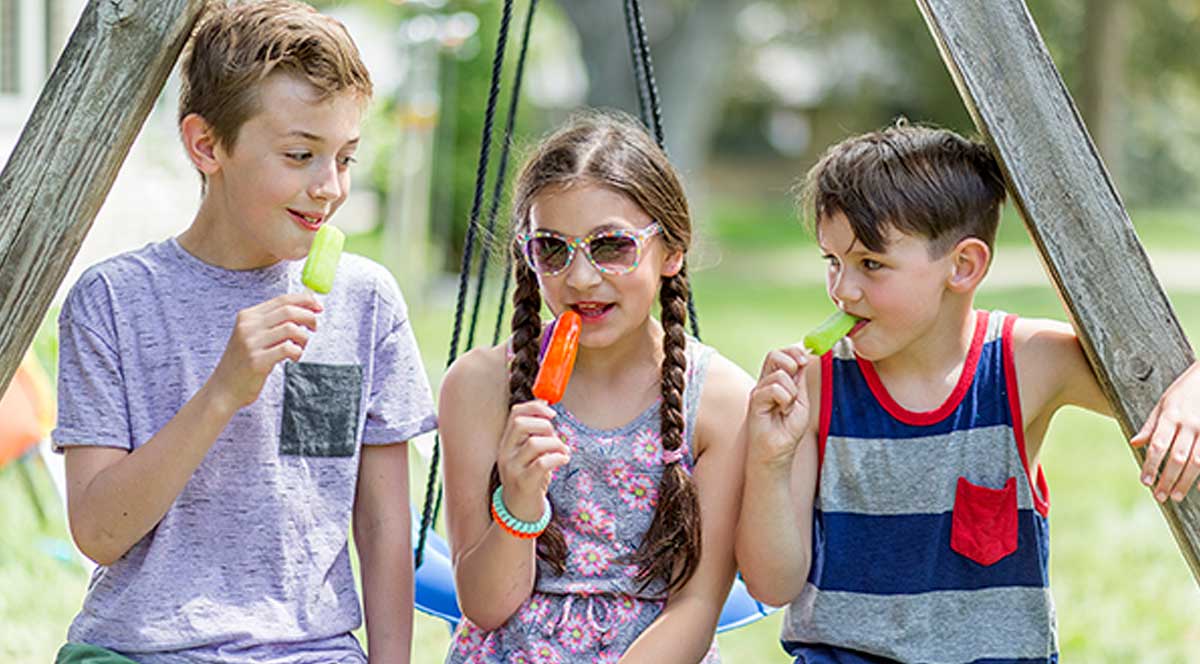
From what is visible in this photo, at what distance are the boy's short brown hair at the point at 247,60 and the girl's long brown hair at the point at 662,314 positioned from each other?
0.46 meters

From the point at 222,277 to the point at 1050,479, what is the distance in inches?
259

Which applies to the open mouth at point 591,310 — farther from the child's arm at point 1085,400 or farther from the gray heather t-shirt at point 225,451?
the child's arm at point 1085,400

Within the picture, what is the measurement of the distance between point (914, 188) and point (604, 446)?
0.86 meters

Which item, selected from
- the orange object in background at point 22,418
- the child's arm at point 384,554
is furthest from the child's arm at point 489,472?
the orange object in background at point 22,418

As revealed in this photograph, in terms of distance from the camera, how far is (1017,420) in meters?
3.13

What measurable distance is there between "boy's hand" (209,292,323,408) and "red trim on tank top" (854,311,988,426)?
1.23 m

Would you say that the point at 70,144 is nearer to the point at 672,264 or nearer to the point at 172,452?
the point at 172,452

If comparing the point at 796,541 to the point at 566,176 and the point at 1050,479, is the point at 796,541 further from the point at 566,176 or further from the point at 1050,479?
the point at 1050,479

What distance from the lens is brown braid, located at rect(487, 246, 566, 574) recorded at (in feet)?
10.4

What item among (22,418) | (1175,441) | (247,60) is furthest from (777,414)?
(22,418)

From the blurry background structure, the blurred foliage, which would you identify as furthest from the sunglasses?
the blurred foliage

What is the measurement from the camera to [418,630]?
5.76 metres

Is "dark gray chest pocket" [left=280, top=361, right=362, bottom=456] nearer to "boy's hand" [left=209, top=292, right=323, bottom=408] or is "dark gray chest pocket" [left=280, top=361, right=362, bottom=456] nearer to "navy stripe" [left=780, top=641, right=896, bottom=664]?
"boy's hand" [left=209, top=292, right=323, bottom=408]

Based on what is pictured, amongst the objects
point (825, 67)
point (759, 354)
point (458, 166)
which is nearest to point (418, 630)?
point (759, 354)
